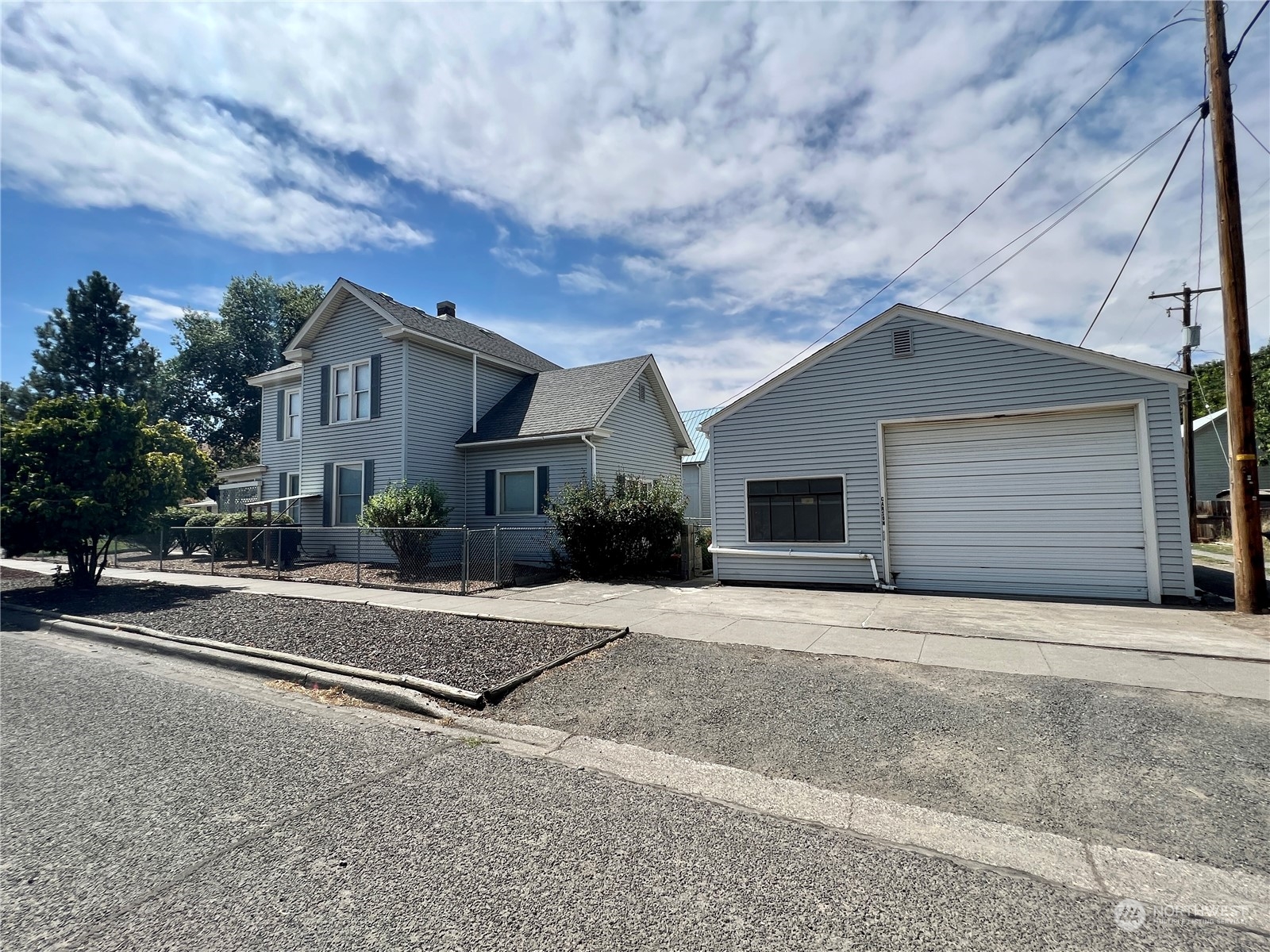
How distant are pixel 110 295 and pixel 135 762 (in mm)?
43857

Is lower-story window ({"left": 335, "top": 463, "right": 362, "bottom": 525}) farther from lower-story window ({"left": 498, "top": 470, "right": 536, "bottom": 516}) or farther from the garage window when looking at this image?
the garage window

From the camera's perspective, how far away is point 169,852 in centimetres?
298

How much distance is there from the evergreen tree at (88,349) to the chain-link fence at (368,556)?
74.1 ft

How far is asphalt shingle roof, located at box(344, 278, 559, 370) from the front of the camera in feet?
55.8

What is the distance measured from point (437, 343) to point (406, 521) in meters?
5.46

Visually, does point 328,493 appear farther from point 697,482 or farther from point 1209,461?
point 1209,461

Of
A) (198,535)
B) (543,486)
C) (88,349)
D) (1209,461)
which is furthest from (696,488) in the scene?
(88,349)

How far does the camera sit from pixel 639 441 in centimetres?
1808

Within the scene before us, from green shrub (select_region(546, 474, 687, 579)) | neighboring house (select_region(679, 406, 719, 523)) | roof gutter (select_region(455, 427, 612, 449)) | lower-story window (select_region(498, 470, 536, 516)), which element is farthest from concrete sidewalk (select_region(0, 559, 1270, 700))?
neighboring house (select_region(679, 406, 719, 523))

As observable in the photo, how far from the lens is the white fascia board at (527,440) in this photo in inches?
587

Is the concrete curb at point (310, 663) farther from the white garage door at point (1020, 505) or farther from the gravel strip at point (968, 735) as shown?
the white garage door at point (1020, 505)

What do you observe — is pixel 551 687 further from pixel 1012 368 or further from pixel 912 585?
pixel 1012 368

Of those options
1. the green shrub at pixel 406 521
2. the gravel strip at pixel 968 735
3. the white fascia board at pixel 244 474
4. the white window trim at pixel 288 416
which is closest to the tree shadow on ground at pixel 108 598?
the green shrub at pixel 406 521

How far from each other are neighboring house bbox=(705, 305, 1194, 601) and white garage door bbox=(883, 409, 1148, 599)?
0.02m
